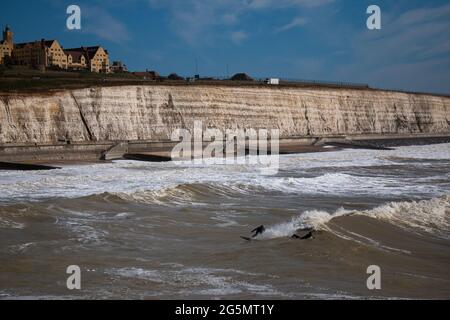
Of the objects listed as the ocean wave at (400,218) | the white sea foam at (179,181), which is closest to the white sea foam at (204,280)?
the ocean wave at (400,218)

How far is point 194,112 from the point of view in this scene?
50562 millimetres

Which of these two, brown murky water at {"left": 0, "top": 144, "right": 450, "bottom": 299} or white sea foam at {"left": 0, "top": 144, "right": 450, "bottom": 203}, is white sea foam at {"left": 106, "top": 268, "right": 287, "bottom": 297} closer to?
brown murky water at {"left": 0, "top": 144, "right": 450, "bottom": 299}

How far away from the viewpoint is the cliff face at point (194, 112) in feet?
124

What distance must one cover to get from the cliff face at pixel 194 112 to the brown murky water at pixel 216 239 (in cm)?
1540

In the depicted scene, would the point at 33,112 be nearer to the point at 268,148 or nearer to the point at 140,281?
the point at 268,148

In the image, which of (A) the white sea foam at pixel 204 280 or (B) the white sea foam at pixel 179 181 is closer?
(A) the white sea foam at pixel 204 280

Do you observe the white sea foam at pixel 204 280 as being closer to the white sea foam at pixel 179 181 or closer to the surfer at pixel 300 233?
the surfer at pixel 300 233

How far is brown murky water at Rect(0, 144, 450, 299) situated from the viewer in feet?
27.6

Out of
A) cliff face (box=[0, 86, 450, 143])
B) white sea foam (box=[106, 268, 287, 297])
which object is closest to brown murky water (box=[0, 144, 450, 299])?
white sea foam (box=[106, 268, 287, 297])

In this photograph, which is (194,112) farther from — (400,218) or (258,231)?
(258,231)

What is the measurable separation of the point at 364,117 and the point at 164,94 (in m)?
36.4

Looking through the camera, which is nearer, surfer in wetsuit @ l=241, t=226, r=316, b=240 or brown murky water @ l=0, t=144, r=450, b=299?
brown murky water @ l=0, t=144, r=450, b=299

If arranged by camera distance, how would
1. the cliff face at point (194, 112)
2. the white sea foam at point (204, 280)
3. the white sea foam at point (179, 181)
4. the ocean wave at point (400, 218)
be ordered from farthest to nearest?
the cliff face at point (194, 112) → the white sea foam at point (179, 181) → the ocean wave at point (400, 218) → the white sea foam at point (204, 280)

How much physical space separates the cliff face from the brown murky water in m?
15.4
